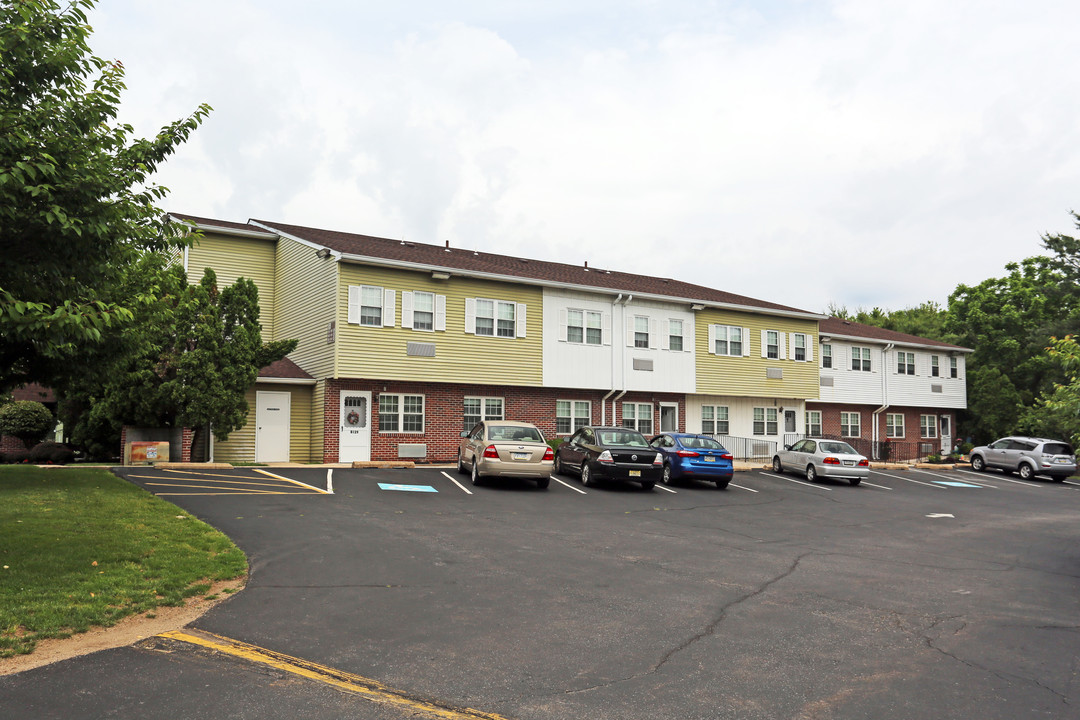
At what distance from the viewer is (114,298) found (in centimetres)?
1176

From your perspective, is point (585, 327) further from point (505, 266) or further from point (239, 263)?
point (239, 263)

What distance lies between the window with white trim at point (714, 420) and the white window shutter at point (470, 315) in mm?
11212

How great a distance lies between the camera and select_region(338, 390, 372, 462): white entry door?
2445 cm

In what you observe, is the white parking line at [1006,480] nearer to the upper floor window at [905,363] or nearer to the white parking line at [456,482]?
the upper floor window at [905,363]

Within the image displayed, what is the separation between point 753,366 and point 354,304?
17.4 metres

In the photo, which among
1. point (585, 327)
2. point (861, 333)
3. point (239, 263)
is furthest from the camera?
point (861, 333)

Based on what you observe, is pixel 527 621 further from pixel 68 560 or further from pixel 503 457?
pixel 503 457

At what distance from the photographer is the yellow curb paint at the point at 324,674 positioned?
17.1 ft

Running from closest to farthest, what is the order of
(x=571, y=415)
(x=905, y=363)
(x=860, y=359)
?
(x=571, y=415) → (x=860, y=359) → (x=905, y=363)

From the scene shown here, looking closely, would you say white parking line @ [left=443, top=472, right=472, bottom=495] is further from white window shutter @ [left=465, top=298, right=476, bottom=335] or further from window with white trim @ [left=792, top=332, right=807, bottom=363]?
window with white trim @ [left=792, top=332, right=807, bottom=363]

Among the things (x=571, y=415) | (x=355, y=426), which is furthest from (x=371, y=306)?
(x=571, y=415)

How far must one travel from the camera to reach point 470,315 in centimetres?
2650

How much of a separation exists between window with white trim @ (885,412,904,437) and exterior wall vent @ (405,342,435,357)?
25906 millimetres

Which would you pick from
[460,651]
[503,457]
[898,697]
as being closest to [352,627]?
[460,651]
